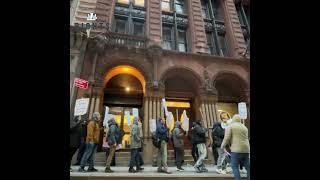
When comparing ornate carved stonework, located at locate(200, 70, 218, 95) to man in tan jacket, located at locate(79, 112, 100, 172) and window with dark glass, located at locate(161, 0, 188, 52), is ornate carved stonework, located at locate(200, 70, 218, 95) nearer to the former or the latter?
window with dark glass, located at locate(161, 0, 188, 52)

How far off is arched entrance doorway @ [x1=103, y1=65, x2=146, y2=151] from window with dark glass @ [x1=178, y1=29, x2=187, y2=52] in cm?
463

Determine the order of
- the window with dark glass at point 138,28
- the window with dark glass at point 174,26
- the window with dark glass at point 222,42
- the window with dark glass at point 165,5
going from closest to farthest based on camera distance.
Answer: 1. the window with dark glass at point 138,28
2. the window with dark glass at point 174,26
3. the window with dark glass at point 222,42
4. the window with dark glass at point 165,5

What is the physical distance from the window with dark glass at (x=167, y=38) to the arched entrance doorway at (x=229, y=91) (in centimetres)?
458

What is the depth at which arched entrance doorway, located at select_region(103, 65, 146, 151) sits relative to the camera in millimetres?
15820

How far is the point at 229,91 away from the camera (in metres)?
18.1

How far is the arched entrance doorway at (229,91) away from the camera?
17266 millimetres

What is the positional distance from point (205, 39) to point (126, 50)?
266 inches

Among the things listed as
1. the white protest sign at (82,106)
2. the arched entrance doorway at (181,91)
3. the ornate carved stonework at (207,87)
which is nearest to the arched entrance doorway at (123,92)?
the arched entrance doorway at (181,91)

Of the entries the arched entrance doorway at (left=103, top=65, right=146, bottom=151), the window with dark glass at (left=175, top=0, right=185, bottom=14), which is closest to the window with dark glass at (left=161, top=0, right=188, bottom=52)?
the window with dark glass at (left=175, top=0, right=185, bottom=14)

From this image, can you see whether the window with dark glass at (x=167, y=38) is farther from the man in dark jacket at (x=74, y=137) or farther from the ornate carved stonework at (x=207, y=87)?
the man in dark jacket at (x=74, y=137)

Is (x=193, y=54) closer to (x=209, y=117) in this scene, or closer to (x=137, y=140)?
(x=209, y=117)

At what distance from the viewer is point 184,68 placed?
16344 millimetres

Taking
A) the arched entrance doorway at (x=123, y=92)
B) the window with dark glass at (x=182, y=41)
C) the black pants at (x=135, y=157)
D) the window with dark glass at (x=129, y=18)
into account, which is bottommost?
the black pants at (x=135, y=157)
